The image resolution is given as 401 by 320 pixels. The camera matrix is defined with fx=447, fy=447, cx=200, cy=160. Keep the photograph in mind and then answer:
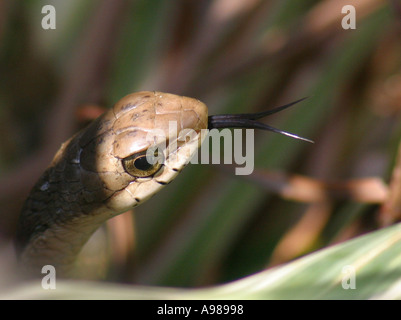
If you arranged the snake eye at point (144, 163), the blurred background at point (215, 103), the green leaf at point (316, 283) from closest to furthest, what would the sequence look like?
1. the green leaf at point (316, 283)
2. the snake eye at point (144, 163)
3. the blurred background at point (215, 103)

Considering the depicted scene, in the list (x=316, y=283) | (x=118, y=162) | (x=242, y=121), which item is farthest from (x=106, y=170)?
(x=316, y=283)

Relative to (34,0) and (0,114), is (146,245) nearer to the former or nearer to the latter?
(0,114)

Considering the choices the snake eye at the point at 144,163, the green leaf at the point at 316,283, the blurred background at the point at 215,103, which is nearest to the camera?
the green leaf at the point at 316,283

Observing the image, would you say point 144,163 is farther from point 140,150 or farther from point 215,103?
point 215,103

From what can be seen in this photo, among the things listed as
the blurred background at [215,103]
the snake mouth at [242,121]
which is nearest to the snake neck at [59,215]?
the blurred background at [215,103]

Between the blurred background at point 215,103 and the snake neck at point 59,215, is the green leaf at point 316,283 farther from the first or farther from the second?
the blurred background at point 215,103

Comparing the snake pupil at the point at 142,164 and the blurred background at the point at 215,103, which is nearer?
the snake pupil at the point at 142,164
